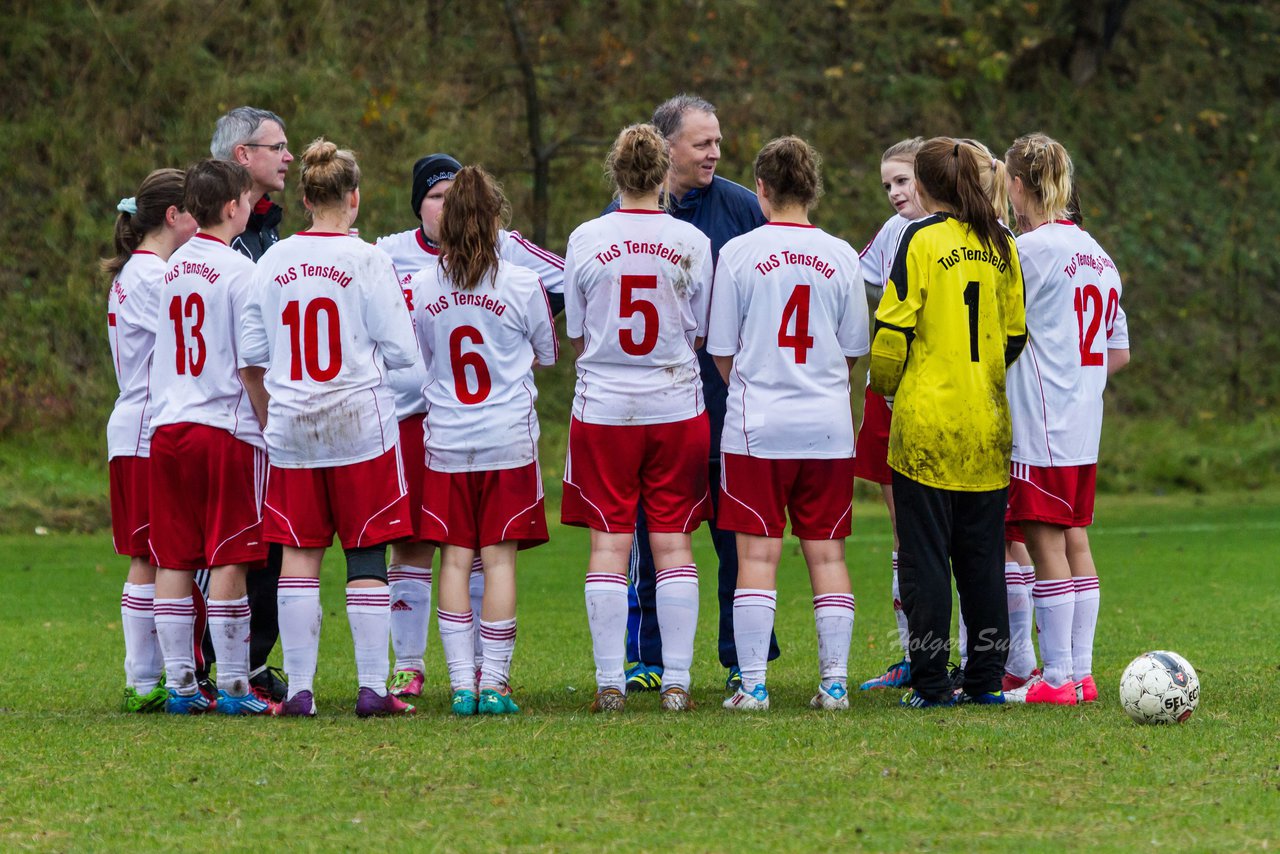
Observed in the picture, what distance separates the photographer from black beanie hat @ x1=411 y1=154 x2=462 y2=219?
736 centimetres

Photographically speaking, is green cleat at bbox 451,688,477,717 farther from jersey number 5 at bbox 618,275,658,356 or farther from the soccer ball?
the soccer ball

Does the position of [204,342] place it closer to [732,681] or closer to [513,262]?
[513,262]

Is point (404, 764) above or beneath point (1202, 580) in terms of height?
above

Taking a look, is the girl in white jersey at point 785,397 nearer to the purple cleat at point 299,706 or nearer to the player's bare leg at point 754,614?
the player's bare leg at point 754,614

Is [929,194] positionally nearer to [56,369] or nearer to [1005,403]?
[1005,403]

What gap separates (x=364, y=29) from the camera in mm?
21500

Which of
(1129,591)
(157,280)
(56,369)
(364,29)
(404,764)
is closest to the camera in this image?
(404,764)

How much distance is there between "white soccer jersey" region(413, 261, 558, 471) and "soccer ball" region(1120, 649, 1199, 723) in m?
2.45

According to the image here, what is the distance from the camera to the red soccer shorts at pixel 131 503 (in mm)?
6836

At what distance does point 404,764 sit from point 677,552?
5.54 feet

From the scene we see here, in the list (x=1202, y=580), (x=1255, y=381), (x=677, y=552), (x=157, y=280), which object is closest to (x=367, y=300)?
(x=157, y=280)

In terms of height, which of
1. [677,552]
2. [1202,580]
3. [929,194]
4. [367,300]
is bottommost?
[1202,580]

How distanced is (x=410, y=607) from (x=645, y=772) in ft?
7.30

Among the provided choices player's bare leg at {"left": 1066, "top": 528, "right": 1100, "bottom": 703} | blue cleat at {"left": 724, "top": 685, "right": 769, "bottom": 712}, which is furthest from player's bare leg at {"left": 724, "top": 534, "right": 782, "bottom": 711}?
player's bare leg at {"left": 1066, "top": 528, "right": 1100, "bottom": 703}
